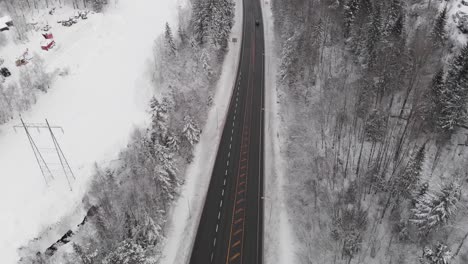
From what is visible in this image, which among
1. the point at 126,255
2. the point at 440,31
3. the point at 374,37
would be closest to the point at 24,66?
the point at 126,255

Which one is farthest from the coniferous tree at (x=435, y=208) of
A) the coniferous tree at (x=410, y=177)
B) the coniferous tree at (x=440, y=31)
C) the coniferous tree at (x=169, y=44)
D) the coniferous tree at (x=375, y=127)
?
the coniferous tree at (x=169, y=44)

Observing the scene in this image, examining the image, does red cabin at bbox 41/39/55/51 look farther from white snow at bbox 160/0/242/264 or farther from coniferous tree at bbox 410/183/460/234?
coniferous tree at bbox 410/183/460/234

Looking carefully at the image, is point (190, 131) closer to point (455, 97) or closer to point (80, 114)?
point (80, 114)

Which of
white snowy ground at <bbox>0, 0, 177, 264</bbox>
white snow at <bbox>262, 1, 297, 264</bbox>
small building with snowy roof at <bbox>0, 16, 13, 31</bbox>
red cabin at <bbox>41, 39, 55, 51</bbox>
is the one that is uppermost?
small building with snowy roof at <bbox>0, 16, 13, 31</bbox>

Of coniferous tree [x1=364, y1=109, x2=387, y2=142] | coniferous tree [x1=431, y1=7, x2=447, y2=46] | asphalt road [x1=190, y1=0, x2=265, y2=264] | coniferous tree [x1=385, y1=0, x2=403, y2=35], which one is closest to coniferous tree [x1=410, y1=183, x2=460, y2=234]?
coniferous tree [x1=364, y1=109, x2=387, y2=142]

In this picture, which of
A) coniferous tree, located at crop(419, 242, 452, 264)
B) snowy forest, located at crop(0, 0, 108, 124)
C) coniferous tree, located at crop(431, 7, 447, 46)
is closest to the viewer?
coniferous tree, located at crop(419, 242, 452, 264)

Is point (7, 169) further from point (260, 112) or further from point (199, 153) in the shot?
point (260, 112)

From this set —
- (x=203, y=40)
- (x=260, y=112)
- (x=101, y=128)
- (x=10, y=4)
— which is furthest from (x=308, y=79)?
(x=10, y=4)
